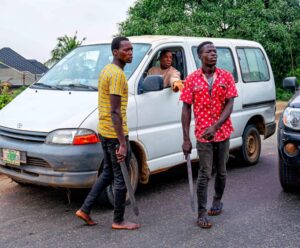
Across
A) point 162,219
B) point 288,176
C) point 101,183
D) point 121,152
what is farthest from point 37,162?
point 288,176

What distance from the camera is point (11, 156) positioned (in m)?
5.12

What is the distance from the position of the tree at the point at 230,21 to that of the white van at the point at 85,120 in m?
9.14

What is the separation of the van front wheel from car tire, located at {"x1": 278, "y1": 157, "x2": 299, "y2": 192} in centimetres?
Result: 148

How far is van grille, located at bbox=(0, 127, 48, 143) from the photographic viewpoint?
4938mm

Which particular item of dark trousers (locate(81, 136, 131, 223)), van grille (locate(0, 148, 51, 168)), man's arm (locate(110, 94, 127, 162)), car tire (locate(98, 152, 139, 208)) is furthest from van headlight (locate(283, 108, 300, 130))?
van grille (locate(0, 148, 51, 168))

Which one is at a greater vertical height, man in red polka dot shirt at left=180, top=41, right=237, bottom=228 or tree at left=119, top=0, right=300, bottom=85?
tree at left=119, top=0, right=300, bottom=85

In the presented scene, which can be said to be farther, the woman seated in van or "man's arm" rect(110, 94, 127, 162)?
the woman seated in van

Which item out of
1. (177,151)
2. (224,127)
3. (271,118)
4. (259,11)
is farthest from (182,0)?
(224,127)

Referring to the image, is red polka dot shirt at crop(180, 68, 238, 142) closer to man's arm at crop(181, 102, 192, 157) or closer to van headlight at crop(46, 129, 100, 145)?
man's arm at crop(181, 102, 192, 157)

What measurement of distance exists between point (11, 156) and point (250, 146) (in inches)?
147

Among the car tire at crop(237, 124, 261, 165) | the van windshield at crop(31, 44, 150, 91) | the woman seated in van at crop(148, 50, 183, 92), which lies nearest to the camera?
the van windshield at crop(31, 44, 150, 91)

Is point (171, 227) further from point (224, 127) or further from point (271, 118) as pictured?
point (271, 118)

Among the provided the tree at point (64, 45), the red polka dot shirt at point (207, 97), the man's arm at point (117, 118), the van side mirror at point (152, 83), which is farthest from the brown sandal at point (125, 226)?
the tree at point (64, 45)

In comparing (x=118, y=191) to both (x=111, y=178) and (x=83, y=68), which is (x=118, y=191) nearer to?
(x=111, y=178)
